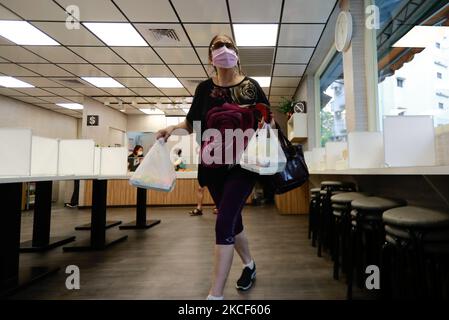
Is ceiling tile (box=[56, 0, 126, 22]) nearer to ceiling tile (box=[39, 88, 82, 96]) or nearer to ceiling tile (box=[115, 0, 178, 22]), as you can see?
ceiling tile (box=[115, 0, 178, 22])

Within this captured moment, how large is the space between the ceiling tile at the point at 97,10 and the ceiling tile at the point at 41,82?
2856 millimetres

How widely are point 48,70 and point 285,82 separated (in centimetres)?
471

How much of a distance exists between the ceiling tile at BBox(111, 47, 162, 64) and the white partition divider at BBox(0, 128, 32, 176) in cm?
280

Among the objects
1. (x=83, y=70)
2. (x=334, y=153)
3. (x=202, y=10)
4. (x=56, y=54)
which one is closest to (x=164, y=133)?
(x=334, y=153)

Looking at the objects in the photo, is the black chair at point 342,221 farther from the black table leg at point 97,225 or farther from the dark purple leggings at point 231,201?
the black table leg at point 97,225

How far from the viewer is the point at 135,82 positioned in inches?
213

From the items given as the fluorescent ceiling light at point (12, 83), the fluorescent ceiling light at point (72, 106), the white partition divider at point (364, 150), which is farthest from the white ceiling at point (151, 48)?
the white partition divider at point (364, 150)

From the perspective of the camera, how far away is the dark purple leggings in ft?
3.92

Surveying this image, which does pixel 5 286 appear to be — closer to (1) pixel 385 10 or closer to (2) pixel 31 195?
(1) pixel 385 10

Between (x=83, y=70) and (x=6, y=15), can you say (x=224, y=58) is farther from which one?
(x=83, y=70)

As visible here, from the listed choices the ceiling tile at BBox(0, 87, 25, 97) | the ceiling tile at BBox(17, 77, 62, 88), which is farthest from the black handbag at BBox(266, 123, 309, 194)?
the ceiling tile at BBox(0, 87, 25, 97)

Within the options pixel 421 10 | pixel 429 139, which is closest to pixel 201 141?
pixel 429 139

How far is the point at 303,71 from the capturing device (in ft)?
15.8
